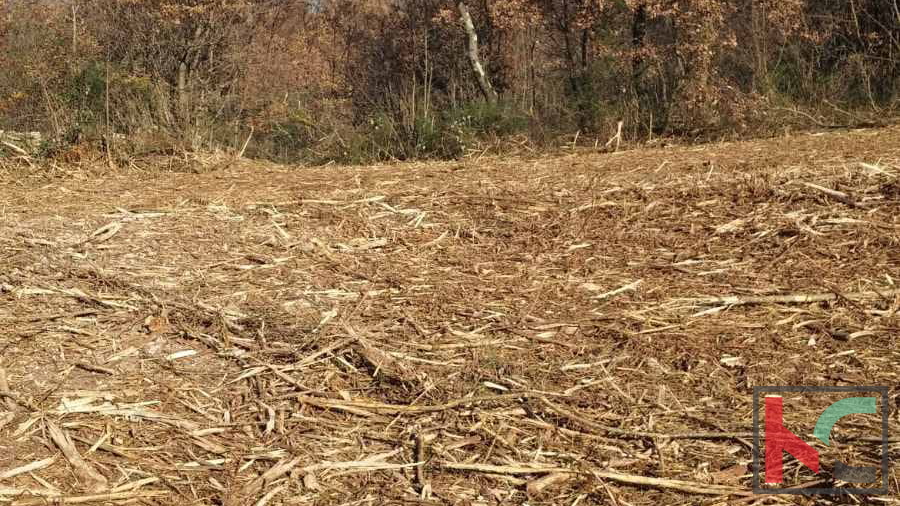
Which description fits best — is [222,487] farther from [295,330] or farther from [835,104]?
[835,104]

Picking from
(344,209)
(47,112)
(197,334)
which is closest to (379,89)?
(47,112)

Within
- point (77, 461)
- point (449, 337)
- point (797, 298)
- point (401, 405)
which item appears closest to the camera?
point (77, 461)

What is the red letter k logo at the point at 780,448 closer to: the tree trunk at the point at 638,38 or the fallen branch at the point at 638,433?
the fallen branch at the point at 638,433

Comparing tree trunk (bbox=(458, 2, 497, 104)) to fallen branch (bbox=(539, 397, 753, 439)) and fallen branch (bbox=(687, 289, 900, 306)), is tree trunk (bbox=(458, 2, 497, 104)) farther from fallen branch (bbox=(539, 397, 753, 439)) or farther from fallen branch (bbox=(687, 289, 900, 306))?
fallen branch (bbox=(539, 397, 753, 439))

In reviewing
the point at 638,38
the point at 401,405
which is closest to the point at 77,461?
the point at 401,405

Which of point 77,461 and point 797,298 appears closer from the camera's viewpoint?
point 77,461

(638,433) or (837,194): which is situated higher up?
(837,194)

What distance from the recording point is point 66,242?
400 cm

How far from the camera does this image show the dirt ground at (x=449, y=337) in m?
2.28

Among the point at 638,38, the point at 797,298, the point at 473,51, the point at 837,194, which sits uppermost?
the point at 638,38

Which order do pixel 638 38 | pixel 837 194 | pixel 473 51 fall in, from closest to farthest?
pixel 837 194 → pixel 638 38 → pixel 473 51

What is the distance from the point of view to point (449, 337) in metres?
3.01

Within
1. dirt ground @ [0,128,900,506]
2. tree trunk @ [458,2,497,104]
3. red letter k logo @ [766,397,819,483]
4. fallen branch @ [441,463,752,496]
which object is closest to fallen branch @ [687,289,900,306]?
dirt ground @ [0,128,900,506]

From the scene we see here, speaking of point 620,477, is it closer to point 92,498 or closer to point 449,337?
point 449,337
